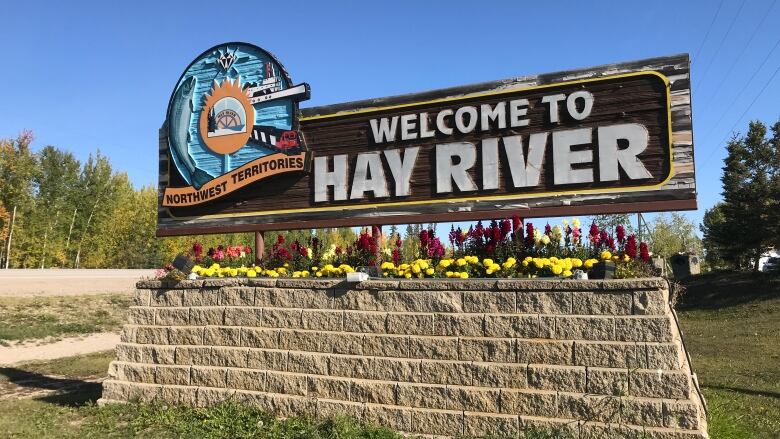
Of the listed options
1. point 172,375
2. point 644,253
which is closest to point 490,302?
point 644,253

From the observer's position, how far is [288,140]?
8.09 m

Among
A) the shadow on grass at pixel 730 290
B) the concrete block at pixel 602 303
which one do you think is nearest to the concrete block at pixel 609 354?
the concrete block at pixel 602 303

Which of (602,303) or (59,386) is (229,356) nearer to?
(602,303)

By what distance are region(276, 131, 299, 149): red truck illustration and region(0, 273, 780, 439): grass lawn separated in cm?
386

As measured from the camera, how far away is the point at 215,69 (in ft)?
29.0

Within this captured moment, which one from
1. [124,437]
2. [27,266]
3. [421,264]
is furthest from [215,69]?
[27,266]

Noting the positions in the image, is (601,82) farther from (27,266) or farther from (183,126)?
(27,266)

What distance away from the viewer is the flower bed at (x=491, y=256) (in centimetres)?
585

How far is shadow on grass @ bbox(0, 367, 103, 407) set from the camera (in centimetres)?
832

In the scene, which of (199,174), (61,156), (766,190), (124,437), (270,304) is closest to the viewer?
(124,437)

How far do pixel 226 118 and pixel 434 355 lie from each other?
17.7 feet

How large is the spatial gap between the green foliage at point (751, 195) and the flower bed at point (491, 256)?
27.3 m

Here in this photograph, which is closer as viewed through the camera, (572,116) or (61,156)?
(572,116)

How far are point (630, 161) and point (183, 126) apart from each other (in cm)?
707
